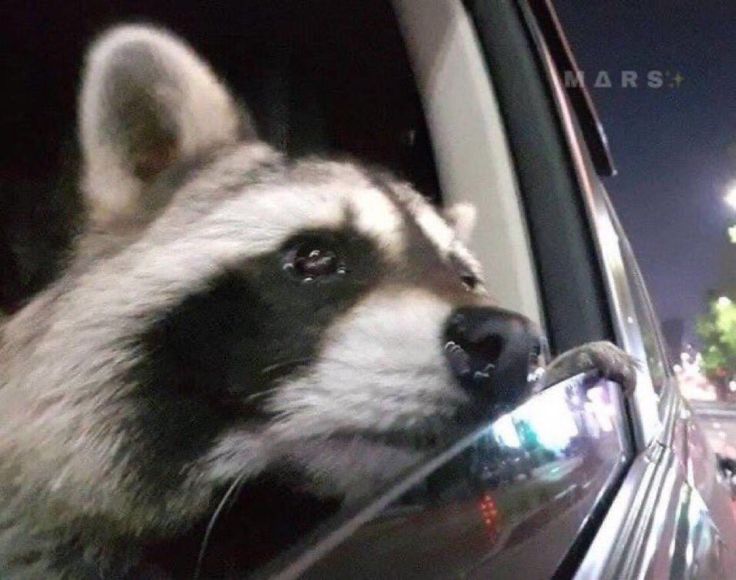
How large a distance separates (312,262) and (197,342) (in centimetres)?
10

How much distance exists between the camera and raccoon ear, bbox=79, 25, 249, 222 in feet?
1.92

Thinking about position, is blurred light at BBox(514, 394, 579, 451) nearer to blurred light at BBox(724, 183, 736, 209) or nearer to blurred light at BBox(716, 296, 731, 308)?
blurred light at BBox(724, 183, 736, 209)

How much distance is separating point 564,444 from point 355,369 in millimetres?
403

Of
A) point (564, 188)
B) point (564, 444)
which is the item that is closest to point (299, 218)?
point (564, 444)

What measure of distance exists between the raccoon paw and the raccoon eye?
1.06 ft

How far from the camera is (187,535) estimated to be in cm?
57

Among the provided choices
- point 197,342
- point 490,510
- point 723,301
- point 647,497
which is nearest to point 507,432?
point 490,510

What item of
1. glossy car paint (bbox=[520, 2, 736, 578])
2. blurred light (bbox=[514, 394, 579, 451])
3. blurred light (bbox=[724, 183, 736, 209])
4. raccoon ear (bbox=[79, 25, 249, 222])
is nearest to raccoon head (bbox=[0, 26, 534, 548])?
raccoon ear (bbox=[79, 25, 249, 222])

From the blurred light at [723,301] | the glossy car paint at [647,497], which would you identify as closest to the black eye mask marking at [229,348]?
the glossy car paint at [647,497]

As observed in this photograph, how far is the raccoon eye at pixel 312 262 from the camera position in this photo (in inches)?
25.7

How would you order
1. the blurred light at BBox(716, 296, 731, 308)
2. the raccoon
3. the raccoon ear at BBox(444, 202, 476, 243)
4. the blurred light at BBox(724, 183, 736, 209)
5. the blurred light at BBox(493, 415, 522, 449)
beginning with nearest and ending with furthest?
the raccoon < the blurred light at BBox(493, 415, 522, 449) < the raccoon ear at BBox(444, 202, 476, 243) < the blurred light at BBox(724, 183, 736, 209) < the blurred light at BBox(716, 296, 731, 308)

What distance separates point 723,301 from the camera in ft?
34.4

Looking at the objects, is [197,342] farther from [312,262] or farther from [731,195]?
[731,195]

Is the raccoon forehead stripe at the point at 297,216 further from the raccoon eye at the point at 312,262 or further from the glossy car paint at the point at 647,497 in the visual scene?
the glossy car paint at the point at 647,497
